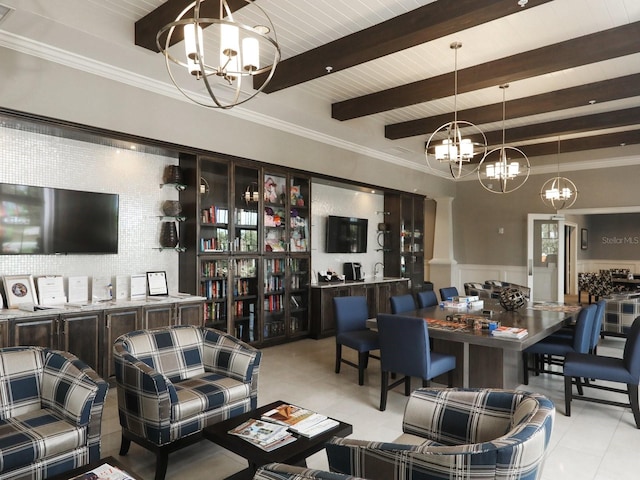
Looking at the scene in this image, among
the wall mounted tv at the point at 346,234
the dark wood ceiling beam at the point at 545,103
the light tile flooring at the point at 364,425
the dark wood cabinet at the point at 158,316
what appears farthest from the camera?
the wall mounted tv at the point at 346,234

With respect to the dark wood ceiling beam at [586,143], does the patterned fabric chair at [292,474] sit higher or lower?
lower

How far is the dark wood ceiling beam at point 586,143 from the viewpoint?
8172 millimetres

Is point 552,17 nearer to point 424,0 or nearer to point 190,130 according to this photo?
point 424,0

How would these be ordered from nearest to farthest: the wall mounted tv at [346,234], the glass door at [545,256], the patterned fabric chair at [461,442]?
the patterned fabric chair at [461,442] < the wall mounted tv at [346,234] < the glass door at [545,256]

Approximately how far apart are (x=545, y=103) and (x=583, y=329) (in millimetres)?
3496

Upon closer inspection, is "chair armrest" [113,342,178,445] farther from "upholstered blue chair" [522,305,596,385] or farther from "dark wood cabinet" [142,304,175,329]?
"upholstered blue chair" [522,305,596,385]

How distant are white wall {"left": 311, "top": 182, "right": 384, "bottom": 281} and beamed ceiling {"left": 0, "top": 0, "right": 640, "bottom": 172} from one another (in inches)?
39.7

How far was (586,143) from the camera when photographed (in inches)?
338

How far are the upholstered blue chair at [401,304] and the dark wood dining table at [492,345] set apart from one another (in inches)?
12.5

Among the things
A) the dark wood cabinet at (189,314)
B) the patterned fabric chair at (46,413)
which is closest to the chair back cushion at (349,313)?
the dark wood cabinet at (189,314)

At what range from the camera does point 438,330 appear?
3.95 m

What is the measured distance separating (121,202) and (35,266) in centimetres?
110

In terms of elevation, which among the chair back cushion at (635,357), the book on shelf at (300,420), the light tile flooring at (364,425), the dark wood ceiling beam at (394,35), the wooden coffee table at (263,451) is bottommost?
the light tile flooring at (364,425)

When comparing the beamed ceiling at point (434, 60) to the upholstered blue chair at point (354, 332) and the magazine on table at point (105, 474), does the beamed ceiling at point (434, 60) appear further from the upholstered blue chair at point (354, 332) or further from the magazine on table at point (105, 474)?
the magazine on table at point (105, 474)
